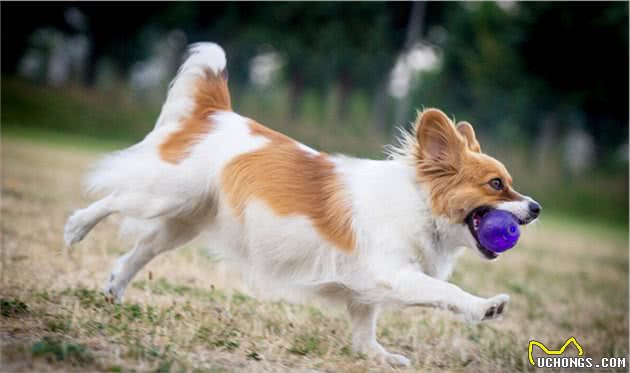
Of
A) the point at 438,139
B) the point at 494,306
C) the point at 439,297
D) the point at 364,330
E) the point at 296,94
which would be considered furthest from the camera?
the point at 296,94

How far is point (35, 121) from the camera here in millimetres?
28469

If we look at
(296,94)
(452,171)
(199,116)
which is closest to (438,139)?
(452,171)

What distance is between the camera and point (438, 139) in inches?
166

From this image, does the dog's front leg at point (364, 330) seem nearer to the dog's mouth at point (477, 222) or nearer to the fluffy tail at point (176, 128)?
the dog's mouth at point (477, 222)

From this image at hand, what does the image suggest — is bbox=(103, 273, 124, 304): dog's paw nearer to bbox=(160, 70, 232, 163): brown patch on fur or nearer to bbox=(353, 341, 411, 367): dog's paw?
bbox=(160, 70, 232, 163): brown patch on fur

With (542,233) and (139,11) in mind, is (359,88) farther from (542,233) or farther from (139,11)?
(542,233)

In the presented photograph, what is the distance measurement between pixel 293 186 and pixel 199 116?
106 cm

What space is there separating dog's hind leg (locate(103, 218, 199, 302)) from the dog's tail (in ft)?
2.46

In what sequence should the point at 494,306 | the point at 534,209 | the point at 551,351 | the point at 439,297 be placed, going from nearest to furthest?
1. the point at 494,306
2. the point at 439,297
3. the point at 534,209
4. the point at 551,351

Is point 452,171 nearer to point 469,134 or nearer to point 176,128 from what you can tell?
point 469,134

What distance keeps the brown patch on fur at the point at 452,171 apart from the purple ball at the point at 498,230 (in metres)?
0.09

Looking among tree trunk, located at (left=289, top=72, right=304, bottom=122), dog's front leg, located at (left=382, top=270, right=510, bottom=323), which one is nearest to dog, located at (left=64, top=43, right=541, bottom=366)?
dog's front leg, located at (left=382, top=270, right=510, bottom=323)

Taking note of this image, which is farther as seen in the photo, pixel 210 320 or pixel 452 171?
pixel 210 320

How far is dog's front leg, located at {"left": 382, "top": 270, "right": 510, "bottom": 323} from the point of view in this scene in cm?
371
